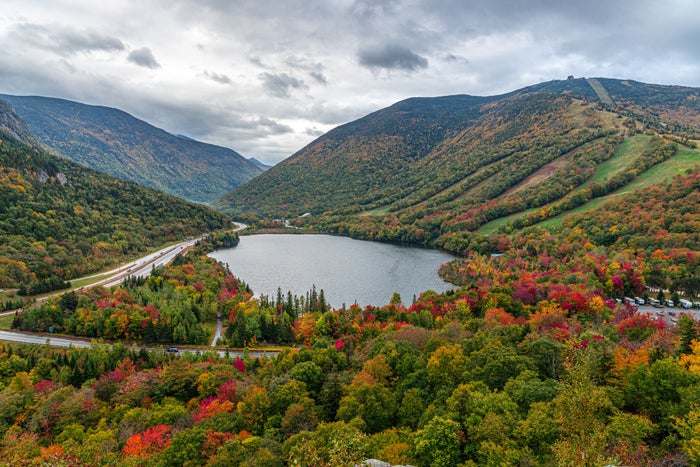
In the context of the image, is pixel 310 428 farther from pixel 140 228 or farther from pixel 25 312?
pixel 140 228

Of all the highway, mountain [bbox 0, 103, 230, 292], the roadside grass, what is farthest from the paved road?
mountain [bbox 0, 103, 230, 292]

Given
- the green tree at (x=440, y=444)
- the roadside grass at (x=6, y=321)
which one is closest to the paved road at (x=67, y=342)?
the roadside grass at (x=6, y=321)

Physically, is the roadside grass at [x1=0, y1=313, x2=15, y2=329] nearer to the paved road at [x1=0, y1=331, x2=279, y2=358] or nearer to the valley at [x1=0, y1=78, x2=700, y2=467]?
the paved road at [x1=0, y1=331, x2=279, y2=358]

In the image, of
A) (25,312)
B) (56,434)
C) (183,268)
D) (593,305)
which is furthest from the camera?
(183,268)

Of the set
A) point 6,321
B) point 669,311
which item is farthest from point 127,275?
point 669,311

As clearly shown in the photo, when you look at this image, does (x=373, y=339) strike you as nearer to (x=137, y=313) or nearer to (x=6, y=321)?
Answer: (x=137, y=313)

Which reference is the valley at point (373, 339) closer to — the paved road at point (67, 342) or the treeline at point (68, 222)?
the paved road at point (67, 342)

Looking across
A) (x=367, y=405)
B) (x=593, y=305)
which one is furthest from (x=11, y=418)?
(x=593, y=305)
